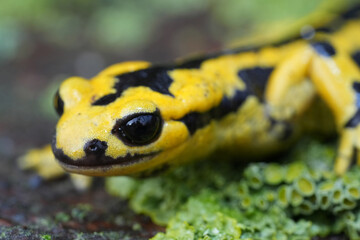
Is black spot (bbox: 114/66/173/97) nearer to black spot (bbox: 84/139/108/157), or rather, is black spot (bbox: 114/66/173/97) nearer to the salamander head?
the salamander head

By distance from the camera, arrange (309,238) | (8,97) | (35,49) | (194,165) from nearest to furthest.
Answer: (309,238), (194,165), (8,97), (35,49)

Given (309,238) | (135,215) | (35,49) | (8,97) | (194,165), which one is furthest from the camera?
(35,49)

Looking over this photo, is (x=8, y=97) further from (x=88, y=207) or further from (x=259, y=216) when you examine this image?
(x=259, y=216)

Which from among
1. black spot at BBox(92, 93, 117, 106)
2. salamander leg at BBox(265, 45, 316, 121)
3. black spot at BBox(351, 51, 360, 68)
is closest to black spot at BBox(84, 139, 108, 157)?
black spot at BBox(92, 93, 117, 106)

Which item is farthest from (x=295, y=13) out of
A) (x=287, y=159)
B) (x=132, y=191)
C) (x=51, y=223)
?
(x=51, y=223)

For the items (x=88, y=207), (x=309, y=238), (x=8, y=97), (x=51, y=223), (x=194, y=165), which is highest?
(x=8, y=97)

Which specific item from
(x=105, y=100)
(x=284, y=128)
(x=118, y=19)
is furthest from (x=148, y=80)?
(x=118, y=19)
